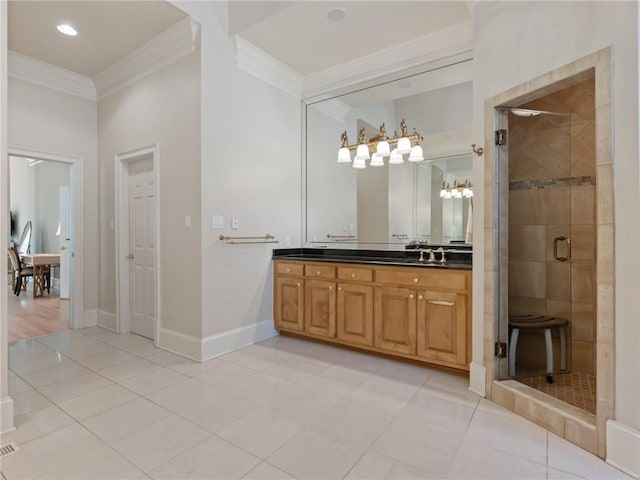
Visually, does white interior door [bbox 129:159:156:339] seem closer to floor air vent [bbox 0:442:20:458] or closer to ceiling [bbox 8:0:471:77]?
ceiling [bbox 8:0:471:77]

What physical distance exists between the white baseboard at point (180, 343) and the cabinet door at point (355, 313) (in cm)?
130

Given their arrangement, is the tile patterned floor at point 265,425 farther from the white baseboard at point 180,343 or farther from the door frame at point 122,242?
the door frame at point 122,242

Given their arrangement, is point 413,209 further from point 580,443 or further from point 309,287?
point 580,443

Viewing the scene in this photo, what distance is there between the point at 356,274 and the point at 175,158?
2.03 meters

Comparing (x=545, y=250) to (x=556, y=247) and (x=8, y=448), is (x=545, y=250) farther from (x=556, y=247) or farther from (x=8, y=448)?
(x=8, y=448)

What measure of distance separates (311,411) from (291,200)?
2.43 meters

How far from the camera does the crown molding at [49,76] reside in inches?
141

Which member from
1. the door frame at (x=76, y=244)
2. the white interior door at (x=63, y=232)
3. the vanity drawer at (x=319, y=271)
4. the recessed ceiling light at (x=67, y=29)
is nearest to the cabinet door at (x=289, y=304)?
the vanity drawer at (x=319, y=271)

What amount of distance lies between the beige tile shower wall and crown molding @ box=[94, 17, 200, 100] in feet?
9.40

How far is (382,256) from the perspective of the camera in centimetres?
362

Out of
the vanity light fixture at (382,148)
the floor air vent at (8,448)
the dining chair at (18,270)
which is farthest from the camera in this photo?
the dining chair at (18,270)

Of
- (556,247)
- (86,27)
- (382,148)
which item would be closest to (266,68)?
(382,148)

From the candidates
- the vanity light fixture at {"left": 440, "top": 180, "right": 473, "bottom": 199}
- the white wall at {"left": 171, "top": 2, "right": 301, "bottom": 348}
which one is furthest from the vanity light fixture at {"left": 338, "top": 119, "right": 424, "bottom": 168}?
the white wall at {"left": 171, "top": 2, "right": 301, "bottom": 348}

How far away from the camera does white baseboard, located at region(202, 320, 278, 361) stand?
122 inches
